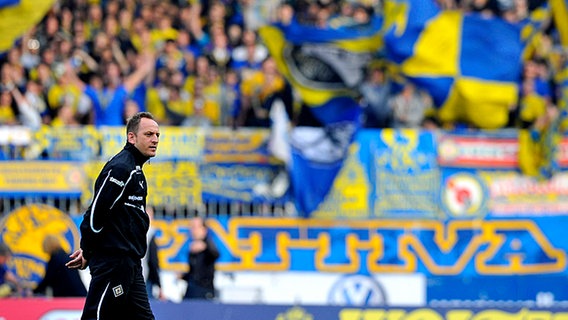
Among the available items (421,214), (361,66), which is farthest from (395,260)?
(361,66)

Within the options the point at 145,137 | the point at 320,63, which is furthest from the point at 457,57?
the point at 145,137

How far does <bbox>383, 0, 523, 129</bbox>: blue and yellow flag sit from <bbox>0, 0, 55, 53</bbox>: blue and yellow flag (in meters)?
Result: 4.81

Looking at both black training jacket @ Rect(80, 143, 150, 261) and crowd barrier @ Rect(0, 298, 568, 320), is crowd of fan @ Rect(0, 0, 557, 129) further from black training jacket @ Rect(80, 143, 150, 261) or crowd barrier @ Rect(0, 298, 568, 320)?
black training jacket @ Rect(80, 143, 150, 261)

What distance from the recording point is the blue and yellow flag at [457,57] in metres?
17.0

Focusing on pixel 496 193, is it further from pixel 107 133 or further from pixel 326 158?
pixel 107 133

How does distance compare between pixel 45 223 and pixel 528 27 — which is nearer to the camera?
pixel 45 223

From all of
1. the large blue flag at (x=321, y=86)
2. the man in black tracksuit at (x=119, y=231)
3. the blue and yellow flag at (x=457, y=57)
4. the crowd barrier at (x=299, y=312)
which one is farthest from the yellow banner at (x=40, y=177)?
the man in black tracksuit at (x=119, y=231)

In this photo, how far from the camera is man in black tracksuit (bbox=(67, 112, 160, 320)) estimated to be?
888cm

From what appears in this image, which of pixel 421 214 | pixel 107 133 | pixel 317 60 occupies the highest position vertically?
pixel 317 60

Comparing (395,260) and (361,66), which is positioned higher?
(361,66)

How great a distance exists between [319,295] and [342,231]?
903 millimetres

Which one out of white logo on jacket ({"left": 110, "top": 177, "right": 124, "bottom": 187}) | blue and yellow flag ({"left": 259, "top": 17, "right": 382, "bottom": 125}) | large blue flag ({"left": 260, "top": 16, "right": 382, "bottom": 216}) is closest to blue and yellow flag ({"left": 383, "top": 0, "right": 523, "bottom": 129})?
large blue flag ({"left": 260, "top": 16, "right": 382, "bottom": 216})

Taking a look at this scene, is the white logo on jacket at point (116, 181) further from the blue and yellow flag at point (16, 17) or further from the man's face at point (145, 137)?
the blue and yellow flag at point (16, 17)

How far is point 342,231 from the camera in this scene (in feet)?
53.7
